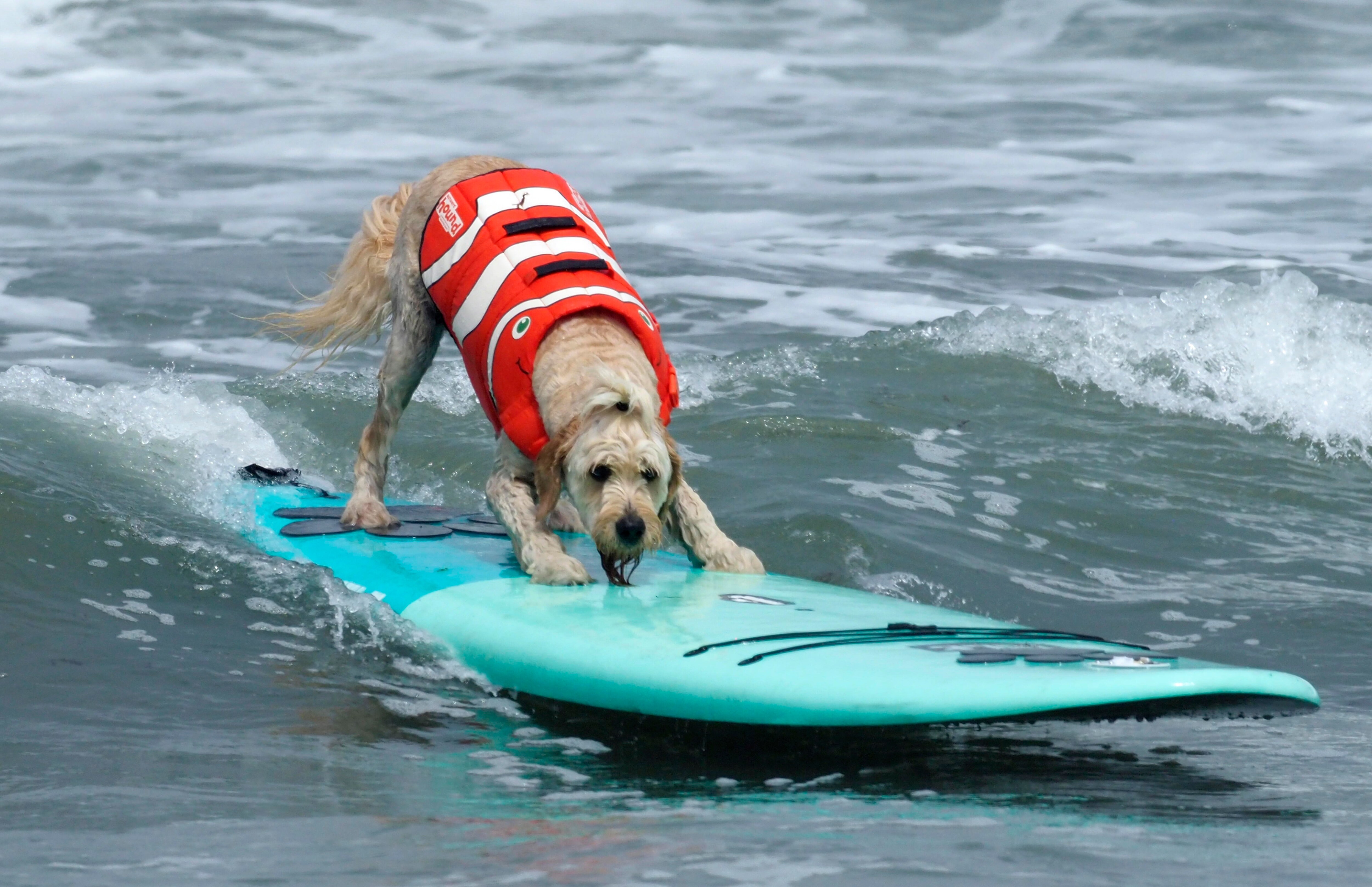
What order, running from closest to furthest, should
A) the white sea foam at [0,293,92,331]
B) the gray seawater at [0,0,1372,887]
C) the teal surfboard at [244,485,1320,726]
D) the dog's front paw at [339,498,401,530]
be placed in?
the gray seawater at [0,0,1372,887]
the teal surfboard at [244,485,1320,726]
the dog's front paw at [339,498,401,530]
the white sea foam at [0,293,92,331]

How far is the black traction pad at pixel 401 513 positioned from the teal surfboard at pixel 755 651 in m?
0.30

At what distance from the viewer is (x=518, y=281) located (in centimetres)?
547

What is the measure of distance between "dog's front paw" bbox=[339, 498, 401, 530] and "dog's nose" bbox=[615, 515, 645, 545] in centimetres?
167

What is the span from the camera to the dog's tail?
22.0 ft

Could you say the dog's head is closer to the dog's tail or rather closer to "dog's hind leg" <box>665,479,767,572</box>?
"dog's hind leg" <box>665,479,767,572</box>

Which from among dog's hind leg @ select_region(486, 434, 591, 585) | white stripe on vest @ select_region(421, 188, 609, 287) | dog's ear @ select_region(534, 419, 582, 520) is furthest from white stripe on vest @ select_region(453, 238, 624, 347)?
dog's ear @ select_region(534, 419, 582, 520)

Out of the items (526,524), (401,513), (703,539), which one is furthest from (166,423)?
(703,539)

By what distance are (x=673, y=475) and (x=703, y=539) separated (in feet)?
1.70

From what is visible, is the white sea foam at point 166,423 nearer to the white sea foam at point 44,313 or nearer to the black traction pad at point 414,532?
the black traction pad at point 414,532

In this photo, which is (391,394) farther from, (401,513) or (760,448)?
(760,448)

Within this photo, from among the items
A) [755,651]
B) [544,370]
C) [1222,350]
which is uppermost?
[1222,350]

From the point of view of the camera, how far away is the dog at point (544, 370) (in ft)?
Answer: 15.6

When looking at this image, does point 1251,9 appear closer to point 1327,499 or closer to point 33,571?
point 1327,499

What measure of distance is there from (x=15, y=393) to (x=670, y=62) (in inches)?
596
